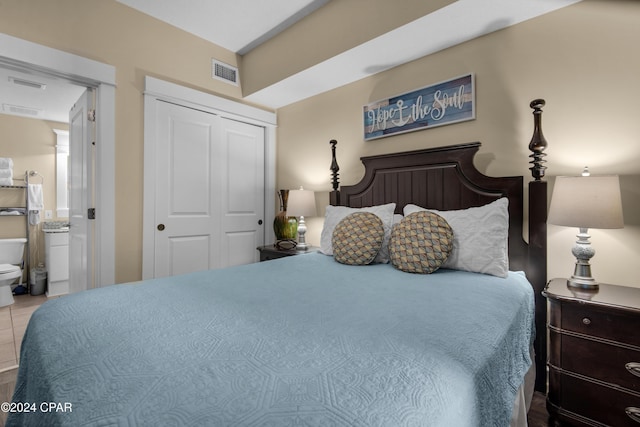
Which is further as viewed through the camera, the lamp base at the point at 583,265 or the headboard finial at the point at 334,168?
the headboard finial at the point at 334,168

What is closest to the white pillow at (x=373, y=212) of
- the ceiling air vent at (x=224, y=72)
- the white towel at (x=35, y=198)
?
the ceiling air vent at (x=224, y=72)

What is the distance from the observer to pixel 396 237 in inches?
74.2

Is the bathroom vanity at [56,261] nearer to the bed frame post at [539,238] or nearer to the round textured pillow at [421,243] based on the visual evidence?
the round textured pillow at [421,243]

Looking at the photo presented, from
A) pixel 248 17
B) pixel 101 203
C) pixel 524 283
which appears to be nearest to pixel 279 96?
pixel 248 17

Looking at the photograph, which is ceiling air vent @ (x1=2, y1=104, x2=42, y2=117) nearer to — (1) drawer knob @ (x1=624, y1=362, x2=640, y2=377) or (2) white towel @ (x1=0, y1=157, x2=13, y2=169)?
(2) white towel @ (x1=0, y1=157, x2=13, y2=169)

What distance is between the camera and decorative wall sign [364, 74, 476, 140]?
86.1 inches

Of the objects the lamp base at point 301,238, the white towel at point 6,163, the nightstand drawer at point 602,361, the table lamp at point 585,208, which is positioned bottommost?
the nightstand drawer at point 602,361

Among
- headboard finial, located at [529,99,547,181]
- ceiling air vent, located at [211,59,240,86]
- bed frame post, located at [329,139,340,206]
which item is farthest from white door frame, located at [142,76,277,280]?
headboard finial, located at [529,99,547,181]

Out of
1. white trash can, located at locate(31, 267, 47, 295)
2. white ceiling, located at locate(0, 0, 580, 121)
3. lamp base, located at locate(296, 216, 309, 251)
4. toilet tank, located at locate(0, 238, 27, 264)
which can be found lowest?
white trash can, located at locate(31, 267, 47, 295)

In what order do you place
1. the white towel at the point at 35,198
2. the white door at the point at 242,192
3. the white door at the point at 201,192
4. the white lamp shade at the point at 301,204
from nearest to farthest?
the white door at the point at 201,192
the white lamp shade at the point at 301,204
the white door at the point at 242,192
the white towel at the point at 35,198

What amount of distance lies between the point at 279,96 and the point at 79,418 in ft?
10.3

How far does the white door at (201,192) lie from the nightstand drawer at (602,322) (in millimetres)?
2777

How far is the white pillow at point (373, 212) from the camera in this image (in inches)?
80.9

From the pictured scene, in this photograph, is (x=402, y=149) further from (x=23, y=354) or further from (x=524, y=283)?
(x=23, y=354)
